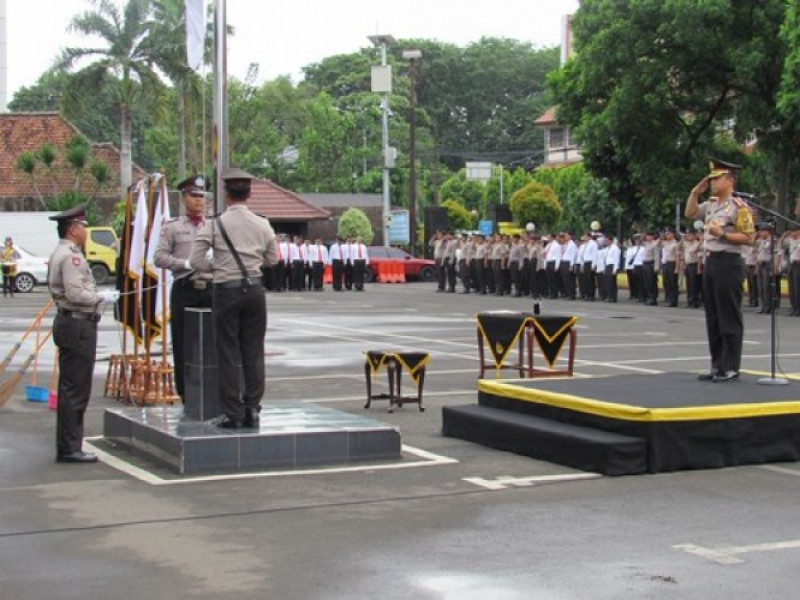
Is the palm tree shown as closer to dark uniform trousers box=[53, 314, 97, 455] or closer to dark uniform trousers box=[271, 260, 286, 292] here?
dark uniform trousers box=[271, 260, 286, 292]

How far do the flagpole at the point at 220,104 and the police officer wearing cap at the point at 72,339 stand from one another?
321 centimetres

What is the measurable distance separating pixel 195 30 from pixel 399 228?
1849 inches

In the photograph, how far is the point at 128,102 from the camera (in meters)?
52.6

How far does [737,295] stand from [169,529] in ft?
19.6

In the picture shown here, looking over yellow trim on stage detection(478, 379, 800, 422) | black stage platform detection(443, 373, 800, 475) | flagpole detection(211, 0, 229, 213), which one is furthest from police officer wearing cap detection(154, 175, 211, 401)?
yellow trim on stage detection(478, 379, 800, 422)

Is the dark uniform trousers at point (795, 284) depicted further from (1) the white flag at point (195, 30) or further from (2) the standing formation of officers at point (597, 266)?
(1) the white flag at point (195, 30)

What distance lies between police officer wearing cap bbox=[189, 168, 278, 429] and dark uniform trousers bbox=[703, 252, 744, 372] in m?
4.15

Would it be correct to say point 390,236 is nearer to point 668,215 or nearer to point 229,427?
point 668,215

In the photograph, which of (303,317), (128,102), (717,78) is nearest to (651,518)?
(303,317)

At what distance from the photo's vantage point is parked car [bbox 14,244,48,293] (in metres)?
41.8

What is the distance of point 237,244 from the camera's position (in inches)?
398

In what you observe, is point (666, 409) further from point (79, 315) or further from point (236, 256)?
point (79, 315)

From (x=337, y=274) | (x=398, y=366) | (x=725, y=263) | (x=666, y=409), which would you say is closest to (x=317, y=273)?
(x=337, y=274)

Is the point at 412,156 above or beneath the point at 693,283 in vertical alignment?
above
